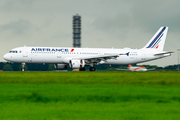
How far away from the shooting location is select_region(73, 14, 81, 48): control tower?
160m

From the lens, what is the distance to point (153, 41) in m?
56.8

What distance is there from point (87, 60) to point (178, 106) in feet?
121

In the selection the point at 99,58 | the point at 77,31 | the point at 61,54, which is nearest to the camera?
the point at 61,54

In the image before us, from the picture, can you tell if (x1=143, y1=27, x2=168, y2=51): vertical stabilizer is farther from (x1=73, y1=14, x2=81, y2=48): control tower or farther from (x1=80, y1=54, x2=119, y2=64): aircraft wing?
(x1=73, y1=14, x2=81, y2=48): control tower

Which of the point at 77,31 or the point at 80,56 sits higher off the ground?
the point at 77,31

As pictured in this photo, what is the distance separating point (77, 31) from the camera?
165m

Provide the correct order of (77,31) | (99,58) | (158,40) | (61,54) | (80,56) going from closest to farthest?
(61,54) < (99,58) < (80,56) < (158,40) < (77,31)

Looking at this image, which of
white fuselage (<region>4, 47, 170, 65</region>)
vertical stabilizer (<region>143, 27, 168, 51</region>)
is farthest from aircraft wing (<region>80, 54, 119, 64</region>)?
vertical stabilizer (<region>143, 27, 168, 51</region>)

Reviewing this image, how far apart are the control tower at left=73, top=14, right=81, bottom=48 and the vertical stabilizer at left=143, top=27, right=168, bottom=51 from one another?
102185mm

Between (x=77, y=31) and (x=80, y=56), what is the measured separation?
118 m

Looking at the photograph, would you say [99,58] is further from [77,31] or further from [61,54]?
[77,31]

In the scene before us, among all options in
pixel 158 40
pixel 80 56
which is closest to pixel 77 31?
pixel 158 40

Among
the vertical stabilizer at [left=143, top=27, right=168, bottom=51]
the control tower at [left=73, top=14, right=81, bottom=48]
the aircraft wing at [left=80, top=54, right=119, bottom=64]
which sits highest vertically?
the control tower at [left=73, top=14, right=81, bottom=48]

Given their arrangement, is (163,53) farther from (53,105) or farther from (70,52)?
(53,105)
